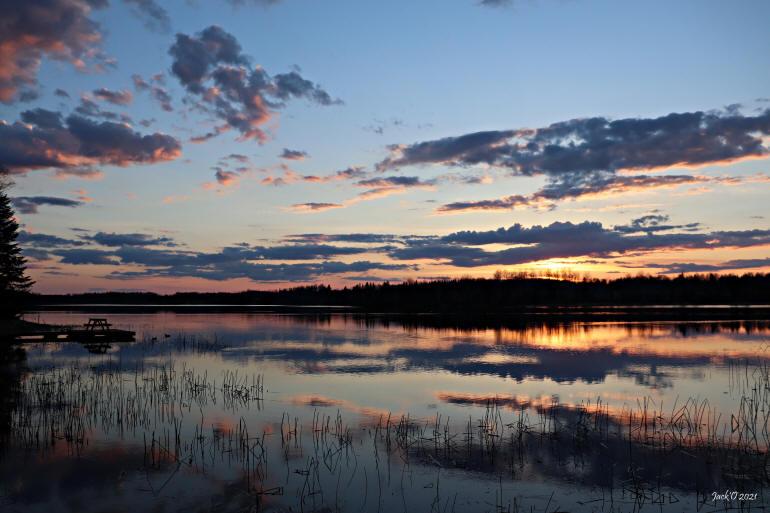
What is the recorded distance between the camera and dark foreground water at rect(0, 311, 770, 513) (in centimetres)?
988

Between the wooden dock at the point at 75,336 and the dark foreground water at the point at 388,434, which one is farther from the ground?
the wooden dock at the point at 75,336

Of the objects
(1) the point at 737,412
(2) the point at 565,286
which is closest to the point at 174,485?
(1) the point at 737,412

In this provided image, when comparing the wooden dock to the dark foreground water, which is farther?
the wooden dock

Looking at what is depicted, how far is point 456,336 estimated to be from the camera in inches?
1649

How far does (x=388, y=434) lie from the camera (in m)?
13.7

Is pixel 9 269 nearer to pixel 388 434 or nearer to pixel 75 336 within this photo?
pixel 75 336

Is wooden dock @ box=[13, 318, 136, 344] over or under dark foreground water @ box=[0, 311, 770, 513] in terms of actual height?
over

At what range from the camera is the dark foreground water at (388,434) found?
9.88 meters

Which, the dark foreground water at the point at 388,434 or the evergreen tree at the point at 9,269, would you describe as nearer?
the dark foreground water at the point at 388,434

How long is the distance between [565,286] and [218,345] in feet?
391

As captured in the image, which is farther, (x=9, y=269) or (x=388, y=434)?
(x=9, y=269)

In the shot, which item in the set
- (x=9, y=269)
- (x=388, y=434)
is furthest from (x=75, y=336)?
(x=388, y=434)

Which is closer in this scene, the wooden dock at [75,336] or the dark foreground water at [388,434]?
the dark foreground water at [388,434]

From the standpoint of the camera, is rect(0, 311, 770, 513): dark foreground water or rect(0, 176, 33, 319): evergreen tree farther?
rect(0, 176, 33, 319): evergreen tree
